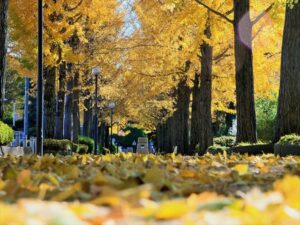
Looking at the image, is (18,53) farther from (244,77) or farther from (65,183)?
(65,183)

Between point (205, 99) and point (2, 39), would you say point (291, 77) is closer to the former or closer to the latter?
point (2, 39)

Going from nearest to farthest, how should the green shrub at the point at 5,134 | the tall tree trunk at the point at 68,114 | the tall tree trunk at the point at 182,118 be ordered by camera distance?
the green shrub at the point at 5,134 → the tall tree trunk at the point at 68,114 → the tall tree trunk at the point at 182,118

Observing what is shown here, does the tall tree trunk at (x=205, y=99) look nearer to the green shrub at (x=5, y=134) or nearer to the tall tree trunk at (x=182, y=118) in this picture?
the tall tree trunk at (x=182, y=118)

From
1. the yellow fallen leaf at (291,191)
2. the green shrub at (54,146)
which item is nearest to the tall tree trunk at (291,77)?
the green shrub at (54,146)

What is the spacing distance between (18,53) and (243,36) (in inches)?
460

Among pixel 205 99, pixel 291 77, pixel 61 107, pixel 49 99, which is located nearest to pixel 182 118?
pixel 61 107

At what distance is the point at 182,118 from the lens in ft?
92.8

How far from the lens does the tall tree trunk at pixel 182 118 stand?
2759 centimetres

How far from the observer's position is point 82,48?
89.5 feet

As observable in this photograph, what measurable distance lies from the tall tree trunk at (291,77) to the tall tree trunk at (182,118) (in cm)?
1475

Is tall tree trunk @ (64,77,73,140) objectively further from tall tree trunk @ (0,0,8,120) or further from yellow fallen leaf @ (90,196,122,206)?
yellow fallen leaf @ (90,196,122,206)

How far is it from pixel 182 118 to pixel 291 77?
16124 millimetres

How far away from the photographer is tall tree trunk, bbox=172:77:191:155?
27.6m

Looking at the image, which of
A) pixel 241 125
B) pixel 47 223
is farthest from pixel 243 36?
pixel 47 223
